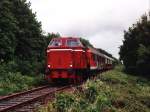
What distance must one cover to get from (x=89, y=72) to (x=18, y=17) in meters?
20.6

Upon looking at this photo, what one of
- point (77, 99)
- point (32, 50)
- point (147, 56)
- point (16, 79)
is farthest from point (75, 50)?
point (32, 50)

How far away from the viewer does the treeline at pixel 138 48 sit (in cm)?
3900

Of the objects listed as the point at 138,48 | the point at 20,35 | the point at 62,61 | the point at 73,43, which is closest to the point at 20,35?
the point at 20,35

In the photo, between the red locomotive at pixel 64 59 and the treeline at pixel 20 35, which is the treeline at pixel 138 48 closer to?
the treeline at pixel 20 35

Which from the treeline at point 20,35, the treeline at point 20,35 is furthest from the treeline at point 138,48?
the treeline at point 20,35

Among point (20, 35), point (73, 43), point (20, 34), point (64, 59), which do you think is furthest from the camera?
point (20, 35)

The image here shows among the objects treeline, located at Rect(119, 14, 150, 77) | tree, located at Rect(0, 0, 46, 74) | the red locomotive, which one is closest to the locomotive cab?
the red locomotive

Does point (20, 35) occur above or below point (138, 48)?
above

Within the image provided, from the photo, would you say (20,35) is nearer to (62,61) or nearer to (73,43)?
(73,43)

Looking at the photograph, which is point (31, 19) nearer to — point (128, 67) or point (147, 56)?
point (128, 67)

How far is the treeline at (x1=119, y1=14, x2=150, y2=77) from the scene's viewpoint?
3900cm

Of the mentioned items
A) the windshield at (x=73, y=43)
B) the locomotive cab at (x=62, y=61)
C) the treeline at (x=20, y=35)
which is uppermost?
the treeline at (x=20, y=35)

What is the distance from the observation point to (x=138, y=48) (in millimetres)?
41156

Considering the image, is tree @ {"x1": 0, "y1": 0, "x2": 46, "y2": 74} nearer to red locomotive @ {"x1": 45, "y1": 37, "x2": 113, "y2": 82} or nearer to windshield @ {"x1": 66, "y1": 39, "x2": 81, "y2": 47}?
windshield @ {"x1": 66, "y1": 39, "x2": 81, "y2": 47}
